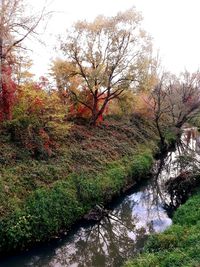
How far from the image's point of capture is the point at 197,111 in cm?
4222

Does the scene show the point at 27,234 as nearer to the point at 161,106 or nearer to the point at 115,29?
the point at 115,29

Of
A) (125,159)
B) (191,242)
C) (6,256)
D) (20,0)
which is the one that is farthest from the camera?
(125,159)

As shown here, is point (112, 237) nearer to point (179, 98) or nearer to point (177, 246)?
point (177, 246)

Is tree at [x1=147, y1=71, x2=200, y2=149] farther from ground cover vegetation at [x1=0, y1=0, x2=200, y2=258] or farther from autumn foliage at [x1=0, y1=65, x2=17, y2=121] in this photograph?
autumn foliage at [x1=0, y1=65, x2=17, y2=121]

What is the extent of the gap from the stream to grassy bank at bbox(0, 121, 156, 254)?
77cm

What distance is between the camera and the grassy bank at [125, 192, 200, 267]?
12539 millimetres

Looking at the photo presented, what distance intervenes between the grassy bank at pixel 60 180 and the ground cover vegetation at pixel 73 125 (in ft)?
0.20

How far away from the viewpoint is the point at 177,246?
14125 mm

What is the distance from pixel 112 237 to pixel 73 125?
12.9 meters

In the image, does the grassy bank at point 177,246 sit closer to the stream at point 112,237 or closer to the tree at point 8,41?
the stream at point 112,237

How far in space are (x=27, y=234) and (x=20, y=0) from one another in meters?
15.6

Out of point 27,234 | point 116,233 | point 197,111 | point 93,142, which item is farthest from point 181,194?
point 197,111

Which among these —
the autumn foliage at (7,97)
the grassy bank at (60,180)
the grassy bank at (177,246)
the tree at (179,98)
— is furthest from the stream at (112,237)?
the tree at (179,98)

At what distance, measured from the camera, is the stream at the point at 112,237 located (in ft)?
54.9
